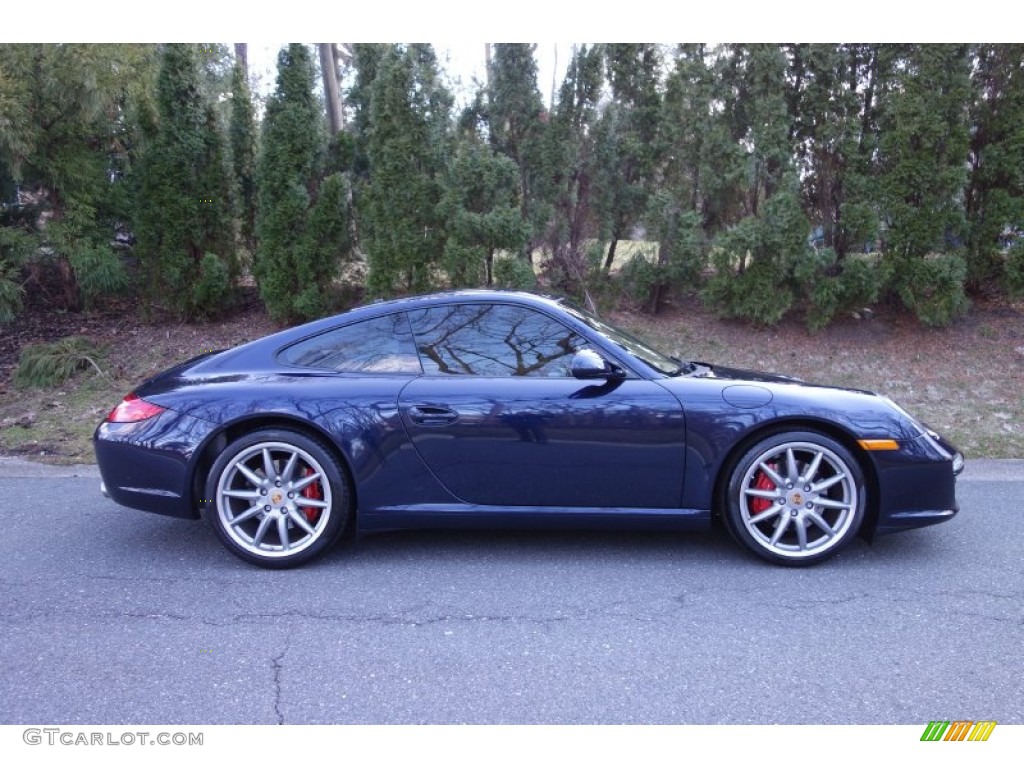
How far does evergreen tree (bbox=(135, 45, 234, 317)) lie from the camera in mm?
8625

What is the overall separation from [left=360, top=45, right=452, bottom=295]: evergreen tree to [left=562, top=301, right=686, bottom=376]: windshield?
4414mm

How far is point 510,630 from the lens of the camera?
3.07 meters

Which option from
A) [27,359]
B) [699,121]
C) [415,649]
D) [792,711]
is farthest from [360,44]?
[792,711]

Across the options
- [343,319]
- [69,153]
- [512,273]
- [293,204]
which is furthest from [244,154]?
[343,319]

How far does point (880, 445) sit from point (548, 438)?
1.52 m

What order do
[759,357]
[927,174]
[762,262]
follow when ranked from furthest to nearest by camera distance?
[762,262]
[759,357]
[927,174]

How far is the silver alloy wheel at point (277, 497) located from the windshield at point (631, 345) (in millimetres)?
1500

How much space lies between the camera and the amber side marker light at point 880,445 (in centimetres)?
359

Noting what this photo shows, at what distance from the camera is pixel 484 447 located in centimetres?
363

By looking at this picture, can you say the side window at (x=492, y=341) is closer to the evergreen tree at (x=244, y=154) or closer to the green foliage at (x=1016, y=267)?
the evergreen tree at (x=244, y=154)

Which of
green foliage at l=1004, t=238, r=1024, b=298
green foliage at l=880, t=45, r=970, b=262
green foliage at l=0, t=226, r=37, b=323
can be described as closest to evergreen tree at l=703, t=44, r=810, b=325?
green foliage at l=880, t=45, r=970, b=262

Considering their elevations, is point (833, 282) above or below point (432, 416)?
above

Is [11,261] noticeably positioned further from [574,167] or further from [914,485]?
[914,485]
